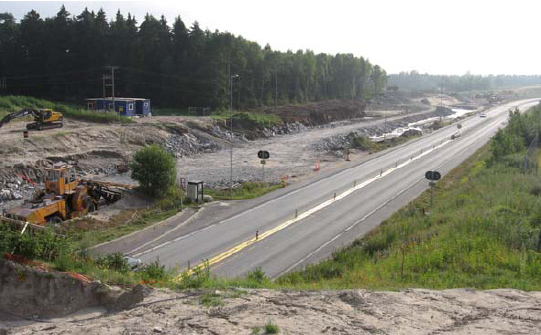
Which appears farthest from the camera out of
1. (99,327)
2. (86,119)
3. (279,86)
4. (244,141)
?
(279,86)

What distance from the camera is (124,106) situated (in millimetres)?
67688

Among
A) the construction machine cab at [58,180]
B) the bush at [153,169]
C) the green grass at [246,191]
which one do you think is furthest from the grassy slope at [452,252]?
the construction machine cab at [58,180]

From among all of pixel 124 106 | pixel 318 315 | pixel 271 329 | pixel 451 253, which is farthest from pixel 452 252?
pixel 124 106

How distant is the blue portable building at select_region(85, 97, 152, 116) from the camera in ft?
222

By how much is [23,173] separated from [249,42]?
72622mm

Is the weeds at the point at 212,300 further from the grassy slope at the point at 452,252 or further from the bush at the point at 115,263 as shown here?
the bush at the point at 115,263

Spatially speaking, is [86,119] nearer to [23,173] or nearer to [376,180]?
[23,173]

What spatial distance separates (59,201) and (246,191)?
1318 cm

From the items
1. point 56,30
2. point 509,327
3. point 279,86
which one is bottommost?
point 509,327

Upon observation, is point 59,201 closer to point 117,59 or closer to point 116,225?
point 116,225

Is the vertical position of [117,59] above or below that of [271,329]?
above

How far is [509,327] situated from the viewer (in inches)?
443

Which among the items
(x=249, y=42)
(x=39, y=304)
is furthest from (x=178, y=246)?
(x=249, y=42)

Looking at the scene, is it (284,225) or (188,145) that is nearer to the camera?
(284,225)
